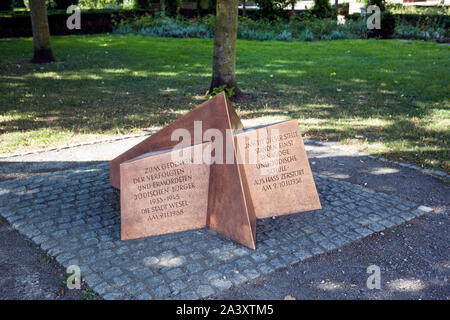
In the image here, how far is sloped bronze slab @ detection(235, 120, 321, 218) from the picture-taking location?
4.85 metres

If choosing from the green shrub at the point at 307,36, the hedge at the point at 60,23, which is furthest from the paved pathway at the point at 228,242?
the hedge at the point at 60,23

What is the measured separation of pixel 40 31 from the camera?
45.4 ft

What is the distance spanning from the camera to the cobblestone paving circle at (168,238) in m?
3.75

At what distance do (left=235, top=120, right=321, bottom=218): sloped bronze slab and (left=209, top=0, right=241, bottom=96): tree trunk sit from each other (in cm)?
531

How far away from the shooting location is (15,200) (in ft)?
17.5

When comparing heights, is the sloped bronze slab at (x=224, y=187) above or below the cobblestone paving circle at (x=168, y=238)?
above

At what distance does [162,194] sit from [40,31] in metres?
11.7

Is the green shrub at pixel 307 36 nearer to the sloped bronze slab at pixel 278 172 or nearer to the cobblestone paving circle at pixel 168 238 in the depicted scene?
the cobblestone paving circle at pixel 168 238

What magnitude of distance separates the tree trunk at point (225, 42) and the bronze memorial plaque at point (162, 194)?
5633mm

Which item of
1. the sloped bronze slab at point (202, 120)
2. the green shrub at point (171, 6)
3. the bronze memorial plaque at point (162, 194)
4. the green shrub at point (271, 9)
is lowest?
the bronze memorial plaque at point (162, 194)

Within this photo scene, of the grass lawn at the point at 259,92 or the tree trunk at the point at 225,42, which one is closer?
the grass lawn at the point at 259,92

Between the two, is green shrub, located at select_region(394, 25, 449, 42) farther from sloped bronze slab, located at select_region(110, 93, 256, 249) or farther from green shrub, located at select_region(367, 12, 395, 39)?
sloped bronze slab, located at select_region(110, 93, 256, 249)
